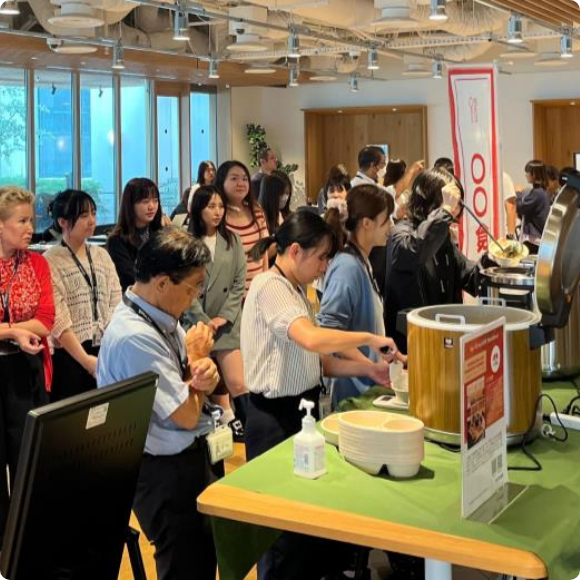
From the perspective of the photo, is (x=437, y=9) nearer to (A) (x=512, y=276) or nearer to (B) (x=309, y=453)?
(A) (x=512, y=276)

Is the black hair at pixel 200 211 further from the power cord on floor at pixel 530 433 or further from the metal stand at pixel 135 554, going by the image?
the metal stand at pixel 135 554

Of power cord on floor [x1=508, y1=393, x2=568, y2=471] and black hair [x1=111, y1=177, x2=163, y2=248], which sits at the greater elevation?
black hair [x1=111, y1=177, x2=163, y2=248]

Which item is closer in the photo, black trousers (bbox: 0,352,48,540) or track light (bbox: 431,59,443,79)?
black trousers (bbox: 0,352,48,540)

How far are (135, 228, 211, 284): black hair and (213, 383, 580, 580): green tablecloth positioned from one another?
Answer: 550mm

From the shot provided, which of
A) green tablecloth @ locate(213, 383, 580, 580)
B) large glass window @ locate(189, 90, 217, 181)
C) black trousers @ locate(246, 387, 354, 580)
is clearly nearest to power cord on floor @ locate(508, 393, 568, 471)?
green tablecloth @ locate(213, 383, 580, 580)

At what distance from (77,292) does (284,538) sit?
206 centimetres

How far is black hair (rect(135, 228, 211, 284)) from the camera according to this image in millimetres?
2568

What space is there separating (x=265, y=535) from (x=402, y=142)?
47.1ft

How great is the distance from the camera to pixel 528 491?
2275mm

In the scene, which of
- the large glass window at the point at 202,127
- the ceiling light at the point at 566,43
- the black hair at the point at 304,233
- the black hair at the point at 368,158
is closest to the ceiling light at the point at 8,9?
the black hair at the point at 368,158

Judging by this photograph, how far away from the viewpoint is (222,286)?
202 inches

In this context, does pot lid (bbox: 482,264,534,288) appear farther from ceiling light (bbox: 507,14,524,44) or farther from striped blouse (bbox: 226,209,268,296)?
ceiling light (bbox: 507,14,524,44)

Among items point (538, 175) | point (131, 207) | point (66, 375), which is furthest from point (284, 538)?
point (538, 175)

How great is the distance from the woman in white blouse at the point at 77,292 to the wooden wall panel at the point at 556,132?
1170 centimetres
